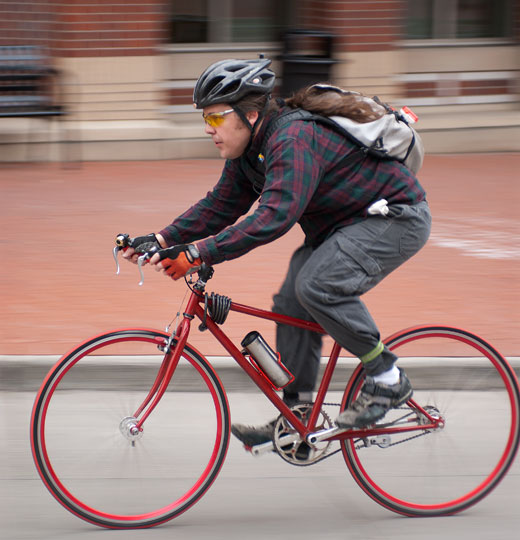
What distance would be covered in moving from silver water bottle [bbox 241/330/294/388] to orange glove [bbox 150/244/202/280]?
1.49ft

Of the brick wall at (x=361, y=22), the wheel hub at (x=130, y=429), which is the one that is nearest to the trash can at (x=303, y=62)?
the brick wall at (x=361, y=22)

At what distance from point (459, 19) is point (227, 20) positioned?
3.47 m

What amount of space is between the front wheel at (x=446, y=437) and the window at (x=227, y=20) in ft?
28.9

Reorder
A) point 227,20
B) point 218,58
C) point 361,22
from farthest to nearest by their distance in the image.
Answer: point 227,20, point 218,58, point 361,22

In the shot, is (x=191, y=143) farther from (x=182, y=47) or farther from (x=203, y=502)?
(x=203, y=502)

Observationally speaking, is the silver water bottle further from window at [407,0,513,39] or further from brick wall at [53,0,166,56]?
window at [407,0,513,39]

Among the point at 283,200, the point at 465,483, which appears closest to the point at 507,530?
the point at 465,483

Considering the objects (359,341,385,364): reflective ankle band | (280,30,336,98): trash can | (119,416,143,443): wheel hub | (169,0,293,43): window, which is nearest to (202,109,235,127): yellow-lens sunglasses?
(359,341,385,364): reflective ankle band

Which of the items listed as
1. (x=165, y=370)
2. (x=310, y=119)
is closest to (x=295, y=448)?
(x=165, y=370)

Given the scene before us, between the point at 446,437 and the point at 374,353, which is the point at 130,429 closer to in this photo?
the point at 374,353

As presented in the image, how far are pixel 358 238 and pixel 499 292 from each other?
3.11 metres

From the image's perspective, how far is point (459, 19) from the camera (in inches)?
504

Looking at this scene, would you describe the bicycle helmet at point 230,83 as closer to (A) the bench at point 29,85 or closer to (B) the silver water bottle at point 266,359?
(B) the silver water bottle at point 266,359

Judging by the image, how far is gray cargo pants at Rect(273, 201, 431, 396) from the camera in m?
3.26
